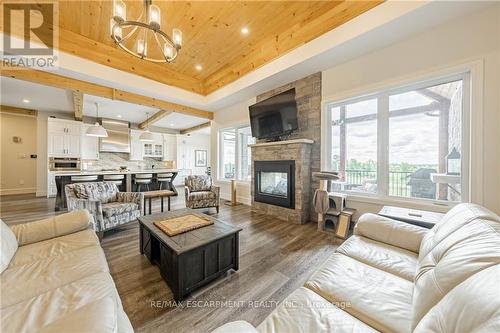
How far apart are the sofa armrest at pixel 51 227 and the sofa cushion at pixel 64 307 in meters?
0.94

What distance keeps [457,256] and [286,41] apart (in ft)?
11.2

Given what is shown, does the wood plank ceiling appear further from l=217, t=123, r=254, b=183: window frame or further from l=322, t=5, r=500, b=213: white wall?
l=217, t=123, r=254, b=183: window frame

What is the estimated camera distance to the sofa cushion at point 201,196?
384 cm

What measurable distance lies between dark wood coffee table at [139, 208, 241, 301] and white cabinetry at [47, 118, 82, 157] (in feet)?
20.6

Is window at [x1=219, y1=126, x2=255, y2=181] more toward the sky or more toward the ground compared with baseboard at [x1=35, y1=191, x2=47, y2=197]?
more toward the sky

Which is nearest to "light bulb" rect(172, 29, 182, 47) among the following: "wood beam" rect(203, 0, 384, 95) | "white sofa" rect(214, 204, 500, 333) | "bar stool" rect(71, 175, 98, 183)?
"wood beam" rect(203, 0, 384, 95)

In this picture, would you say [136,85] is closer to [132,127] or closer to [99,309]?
[99,309]

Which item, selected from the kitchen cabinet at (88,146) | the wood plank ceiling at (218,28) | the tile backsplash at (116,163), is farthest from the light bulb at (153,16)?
the tile backsplash at (116,163)

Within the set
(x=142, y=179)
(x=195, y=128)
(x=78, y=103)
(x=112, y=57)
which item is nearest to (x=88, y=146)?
(x=78, y=103)

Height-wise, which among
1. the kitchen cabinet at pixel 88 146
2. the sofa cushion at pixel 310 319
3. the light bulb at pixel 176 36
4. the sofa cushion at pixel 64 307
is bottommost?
the sofa cushion at pixel 310 319

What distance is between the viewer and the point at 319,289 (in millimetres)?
1058

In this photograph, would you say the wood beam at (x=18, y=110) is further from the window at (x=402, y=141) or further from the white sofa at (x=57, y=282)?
the window at (x=402, y=141)

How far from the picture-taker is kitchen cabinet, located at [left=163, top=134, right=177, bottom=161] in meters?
8.52

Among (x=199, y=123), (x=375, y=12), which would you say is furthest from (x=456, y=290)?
(x=199, y=123)
